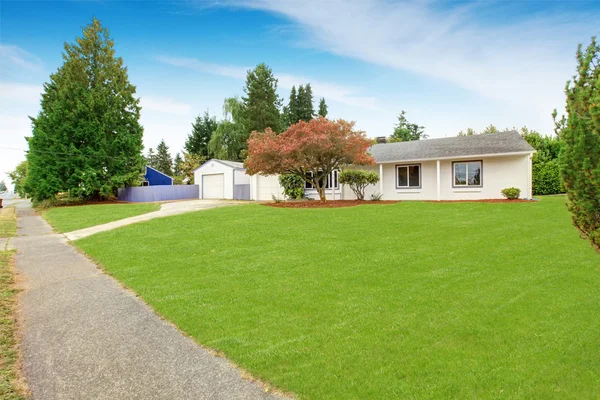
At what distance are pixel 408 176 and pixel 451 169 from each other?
236 centimetres

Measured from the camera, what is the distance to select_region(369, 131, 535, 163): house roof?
18019 millimetres

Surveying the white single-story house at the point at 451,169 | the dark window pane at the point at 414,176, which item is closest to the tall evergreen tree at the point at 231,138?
the white single-story house at the point at 451,169

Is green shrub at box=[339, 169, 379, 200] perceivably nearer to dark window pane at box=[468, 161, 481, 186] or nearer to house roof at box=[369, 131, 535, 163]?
house roof at box=[369, 131, 535, 163]

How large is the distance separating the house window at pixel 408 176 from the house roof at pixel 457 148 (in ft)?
2.46

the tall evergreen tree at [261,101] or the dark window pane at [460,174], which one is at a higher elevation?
the tall evergreen tree at [261,101]

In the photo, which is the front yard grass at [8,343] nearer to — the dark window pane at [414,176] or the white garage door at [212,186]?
the dark window pane at [414,176]

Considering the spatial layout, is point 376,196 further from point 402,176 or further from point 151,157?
point 151,157

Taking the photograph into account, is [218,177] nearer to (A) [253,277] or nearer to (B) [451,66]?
(B) [451,66]

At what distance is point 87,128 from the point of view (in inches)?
1091

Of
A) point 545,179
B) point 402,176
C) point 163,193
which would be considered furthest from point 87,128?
point 545,179

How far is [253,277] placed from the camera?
6031 millimetres

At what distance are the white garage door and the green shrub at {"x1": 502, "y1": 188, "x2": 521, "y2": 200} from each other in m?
19.3

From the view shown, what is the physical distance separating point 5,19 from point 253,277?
1756 centimetres

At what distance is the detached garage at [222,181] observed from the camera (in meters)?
26.2
